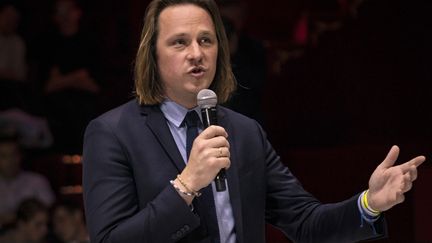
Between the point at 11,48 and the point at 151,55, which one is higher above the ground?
the point at 151,55

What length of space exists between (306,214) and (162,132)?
1.51 ft

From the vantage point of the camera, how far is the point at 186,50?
7.57 feet

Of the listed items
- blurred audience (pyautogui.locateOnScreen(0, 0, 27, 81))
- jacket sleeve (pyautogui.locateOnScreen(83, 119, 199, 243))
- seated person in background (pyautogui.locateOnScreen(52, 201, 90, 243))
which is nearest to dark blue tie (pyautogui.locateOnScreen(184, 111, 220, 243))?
jacket sleeve (pyautogui.locateOnScreen(83, 119, 199, 243))

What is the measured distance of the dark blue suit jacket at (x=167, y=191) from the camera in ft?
7.02

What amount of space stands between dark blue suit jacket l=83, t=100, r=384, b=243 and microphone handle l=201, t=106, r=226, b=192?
10 centimetres

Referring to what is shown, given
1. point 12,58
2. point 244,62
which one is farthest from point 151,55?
point 12,58

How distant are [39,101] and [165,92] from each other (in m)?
4.01

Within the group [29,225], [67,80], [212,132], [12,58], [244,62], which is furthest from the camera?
[12,58]

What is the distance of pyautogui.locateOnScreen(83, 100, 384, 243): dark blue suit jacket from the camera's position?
214cm

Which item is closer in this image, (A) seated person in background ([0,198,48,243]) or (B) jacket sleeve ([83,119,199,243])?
(B) jacket sleeve ([83,119,199,243])

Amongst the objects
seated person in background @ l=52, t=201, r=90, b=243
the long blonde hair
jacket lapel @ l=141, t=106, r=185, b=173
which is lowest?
seated person in background @ l=52, t=201, r=90, b=243

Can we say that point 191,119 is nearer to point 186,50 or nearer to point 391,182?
point 186,50

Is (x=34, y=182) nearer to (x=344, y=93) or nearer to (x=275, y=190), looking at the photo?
(x=344, y=93)

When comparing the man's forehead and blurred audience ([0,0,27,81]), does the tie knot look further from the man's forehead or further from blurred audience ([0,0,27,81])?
blurred audience ([0,0,27,81])
